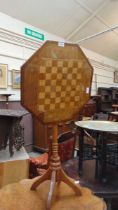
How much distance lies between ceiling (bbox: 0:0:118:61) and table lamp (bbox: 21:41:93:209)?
3.46 metres

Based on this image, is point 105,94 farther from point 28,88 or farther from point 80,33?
point 28,88

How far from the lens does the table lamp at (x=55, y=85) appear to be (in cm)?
104

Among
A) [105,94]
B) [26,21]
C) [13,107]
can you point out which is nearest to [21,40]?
[26,21]

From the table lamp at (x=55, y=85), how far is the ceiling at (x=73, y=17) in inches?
136

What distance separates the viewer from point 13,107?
449 cm

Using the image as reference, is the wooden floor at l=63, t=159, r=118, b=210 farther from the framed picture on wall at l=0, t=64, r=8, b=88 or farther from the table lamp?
the framed picture on wall at l=0, t=64, r=8, b=88

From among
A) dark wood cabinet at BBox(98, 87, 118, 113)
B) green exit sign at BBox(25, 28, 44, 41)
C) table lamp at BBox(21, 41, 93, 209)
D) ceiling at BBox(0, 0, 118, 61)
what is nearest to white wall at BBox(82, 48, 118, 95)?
dark wood cabinet at BBox(98, 87, 118, 113)

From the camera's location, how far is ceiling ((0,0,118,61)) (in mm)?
4258

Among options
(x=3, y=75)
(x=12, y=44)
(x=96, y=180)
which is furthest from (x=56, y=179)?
(x=12, y=44)

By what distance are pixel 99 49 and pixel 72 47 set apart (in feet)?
21.8

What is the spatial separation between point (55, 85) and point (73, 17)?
460cm

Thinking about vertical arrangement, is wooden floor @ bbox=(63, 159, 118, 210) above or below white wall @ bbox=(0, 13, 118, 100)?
below

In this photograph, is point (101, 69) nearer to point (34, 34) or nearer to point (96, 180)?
point (34, 34)

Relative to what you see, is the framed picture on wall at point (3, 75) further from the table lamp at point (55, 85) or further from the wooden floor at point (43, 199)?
the table lamp at point (55, 85)
